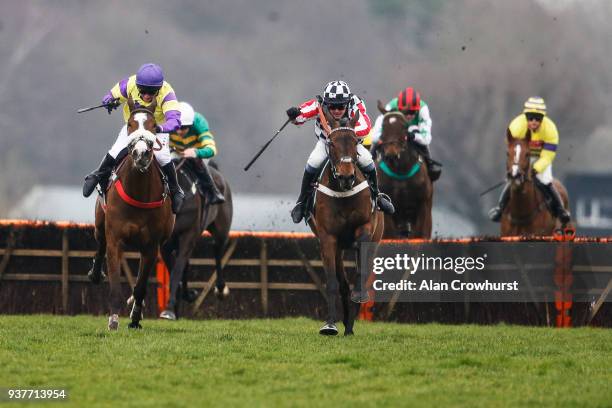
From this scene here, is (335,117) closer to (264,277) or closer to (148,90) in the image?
(148,90)

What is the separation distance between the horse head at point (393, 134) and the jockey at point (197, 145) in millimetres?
2584

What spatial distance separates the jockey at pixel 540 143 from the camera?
68.9ft

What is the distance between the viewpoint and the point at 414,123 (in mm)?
20828

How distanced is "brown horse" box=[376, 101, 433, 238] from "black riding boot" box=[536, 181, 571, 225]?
2.19 metres

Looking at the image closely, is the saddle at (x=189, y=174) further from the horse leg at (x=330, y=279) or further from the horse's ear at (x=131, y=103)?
the horse leg at (x=330, y=279)

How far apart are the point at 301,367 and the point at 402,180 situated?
9.73m

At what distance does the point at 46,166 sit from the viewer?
185 feet

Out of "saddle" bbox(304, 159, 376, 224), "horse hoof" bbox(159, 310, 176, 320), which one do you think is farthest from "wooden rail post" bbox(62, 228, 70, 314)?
"saddle" bbox(304, 159, 376, 224)

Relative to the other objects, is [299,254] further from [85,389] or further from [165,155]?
[85,389]

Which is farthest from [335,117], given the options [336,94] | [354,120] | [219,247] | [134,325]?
[219,247]

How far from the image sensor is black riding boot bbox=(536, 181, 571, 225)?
21625mm

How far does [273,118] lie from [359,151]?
4523cm

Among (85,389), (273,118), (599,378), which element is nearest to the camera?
(85,389)

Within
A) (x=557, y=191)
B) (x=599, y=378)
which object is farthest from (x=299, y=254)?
(x=599, y=378)
